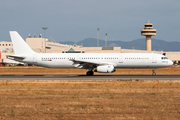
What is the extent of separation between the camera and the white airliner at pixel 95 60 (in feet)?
145

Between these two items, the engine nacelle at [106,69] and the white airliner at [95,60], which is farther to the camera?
the white airliner at [95,60]

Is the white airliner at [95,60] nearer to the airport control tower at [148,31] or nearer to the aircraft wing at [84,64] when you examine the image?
the aircraft wing at [84,64]

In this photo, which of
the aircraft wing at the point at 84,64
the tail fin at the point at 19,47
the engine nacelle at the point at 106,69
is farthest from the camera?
the tail fin at the point at 19,47

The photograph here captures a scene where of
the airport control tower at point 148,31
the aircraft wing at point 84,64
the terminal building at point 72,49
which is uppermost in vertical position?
the airport control tower at point 148,31

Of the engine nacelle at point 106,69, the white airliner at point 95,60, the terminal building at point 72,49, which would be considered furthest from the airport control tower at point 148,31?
the engine nacelle at point 106,69

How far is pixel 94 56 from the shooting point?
4581 centimetres

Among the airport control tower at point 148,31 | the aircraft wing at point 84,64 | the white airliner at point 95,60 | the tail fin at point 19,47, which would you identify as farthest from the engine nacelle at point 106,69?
the airport control tower at point 148,31

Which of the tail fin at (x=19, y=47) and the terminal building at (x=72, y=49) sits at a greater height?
the terminal building at (x=72, y=49)

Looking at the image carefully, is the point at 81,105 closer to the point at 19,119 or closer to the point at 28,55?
the point at 19,119

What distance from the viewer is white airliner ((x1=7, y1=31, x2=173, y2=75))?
44.1 m

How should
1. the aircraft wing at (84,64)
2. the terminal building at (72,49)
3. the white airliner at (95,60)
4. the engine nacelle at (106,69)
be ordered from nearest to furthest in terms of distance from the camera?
the engine nacelle at (106,69), the aircraft wing at (84,64), the white airliner at (95,60), the terminal building at (72,49)

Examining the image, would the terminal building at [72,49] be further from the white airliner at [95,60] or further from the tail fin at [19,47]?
the white airliner at [95,60]

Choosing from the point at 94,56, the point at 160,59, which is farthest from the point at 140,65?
the point at 94,56

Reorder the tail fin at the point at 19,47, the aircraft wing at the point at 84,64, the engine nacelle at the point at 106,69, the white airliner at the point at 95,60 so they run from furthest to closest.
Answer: the tail fin at the point at 19,47 → the white airliner at the point at 95,60 → the aircraft wing at the point at 84,64 → the engine nacelle at the point at 106,69
